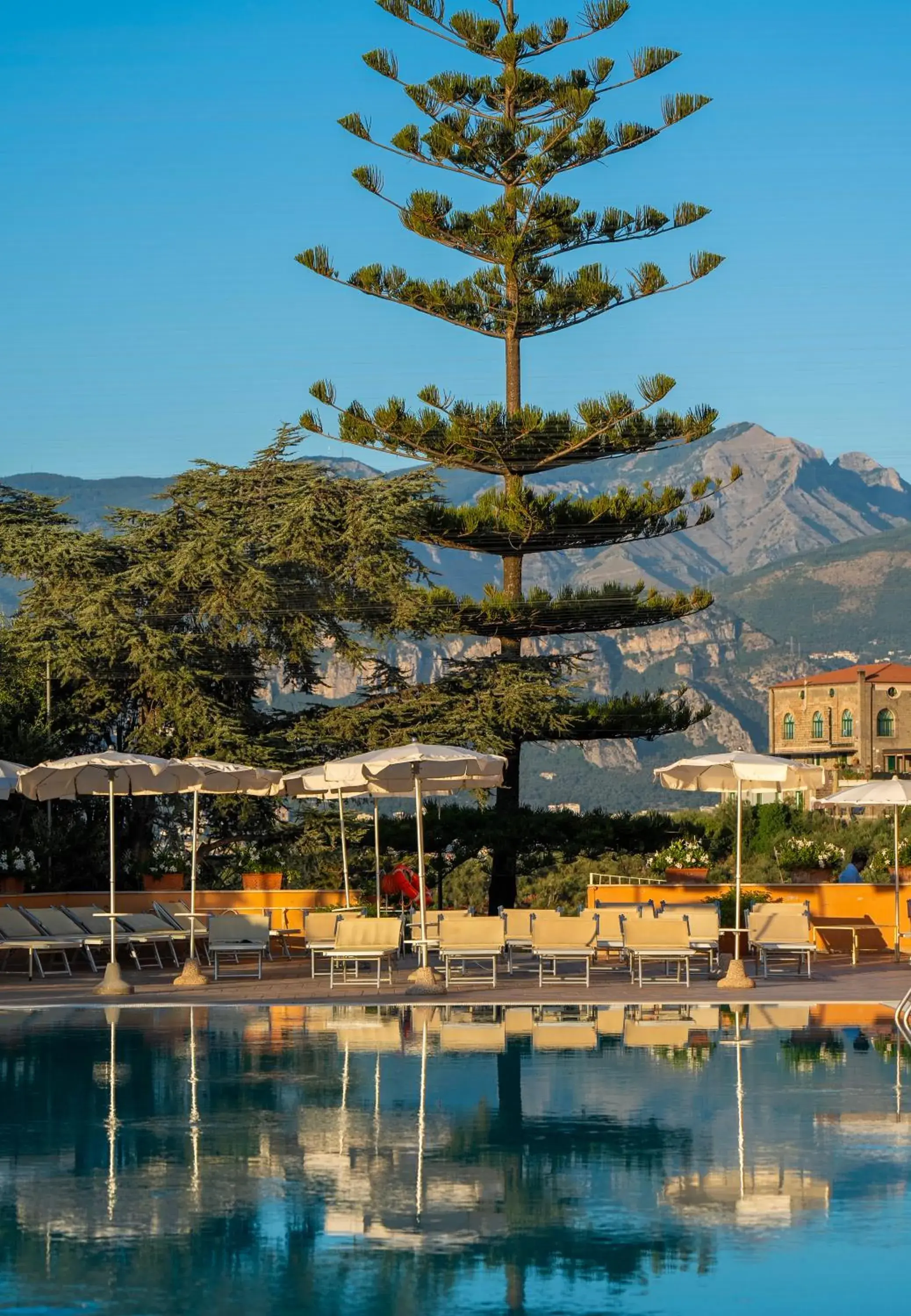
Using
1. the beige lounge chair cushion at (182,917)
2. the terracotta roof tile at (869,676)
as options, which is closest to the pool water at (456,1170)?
the beige lounge chair cushion at (182,917)

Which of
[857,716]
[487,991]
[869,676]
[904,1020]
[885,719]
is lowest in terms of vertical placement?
[487,991]

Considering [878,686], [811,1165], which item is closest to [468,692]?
[811,1165]

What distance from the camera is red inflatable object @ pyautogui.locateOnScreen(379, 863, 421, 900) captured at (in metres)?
21.6

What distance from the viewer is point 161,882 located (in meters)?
22.8

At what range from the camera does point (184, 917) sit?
18.7 metres

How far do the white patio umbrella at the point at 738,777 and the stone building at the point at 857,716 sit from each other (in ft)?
292

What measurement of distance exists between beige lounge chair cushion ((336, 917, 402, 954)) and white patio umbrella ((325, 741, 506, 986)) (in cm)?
34

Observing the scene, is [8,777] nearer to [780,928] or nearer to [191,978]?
[191,978]

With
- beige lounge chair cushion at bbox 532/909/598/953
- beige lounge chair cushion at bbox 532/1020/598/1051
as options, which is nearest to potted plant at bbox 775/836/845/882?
beige lounge chair cushion at bbox 532/909/598/953

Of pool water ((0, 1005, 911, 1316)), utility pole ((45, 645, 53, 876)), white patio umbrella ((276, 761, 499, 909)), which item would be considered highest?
utility pole ((45, 645, 53, 876))

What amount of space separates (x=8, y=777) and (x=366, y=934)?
427 centimetres

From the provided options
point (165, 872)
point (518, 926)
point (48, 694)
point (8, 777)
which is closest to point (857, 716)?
point (48, 694)

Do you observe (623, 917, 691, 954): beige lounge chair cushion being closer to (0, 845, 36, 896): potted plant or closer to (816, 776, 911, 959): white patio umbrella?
(816, 776, 911, 959): white patio umbrella

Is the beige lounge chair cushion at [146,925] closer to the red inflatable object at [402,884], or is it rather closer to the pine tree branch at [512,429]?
the red inflatable object at [402,884]
